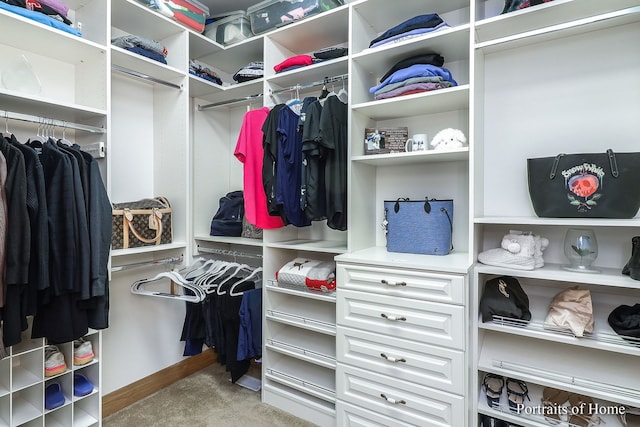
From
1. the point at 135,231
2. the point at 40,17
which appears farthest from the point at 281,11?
the point at 135,231

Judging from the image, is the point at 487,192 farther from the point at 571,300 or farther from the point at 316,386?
the point at 316,386

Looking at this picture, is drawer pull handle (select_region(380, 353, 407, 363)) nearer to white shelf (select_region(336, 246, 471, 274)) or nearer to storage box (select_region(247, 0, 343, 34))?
white shelf (select_region(336, 246, 471, 274))

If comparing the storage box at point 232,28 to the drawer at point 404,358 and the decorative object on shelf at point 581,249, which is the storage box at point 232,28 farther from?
the decorative object on shelf at point 581,249

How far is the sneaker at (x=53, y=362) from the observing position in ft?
5.41

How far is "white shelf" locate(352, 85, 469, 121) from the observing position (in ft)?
5.46

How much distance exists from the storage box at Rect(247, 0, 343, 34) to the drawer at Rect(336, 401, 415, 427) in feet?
7.23

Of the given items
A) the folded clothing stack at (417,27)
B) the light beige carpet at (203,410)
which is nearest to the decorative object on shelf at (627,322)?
the folded clothing stack at (417,27)

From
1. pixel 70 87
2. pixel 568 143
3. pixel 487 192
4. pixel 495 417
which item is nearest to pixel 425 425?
pixel 495 417

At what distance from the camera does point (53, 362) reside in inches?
65.6

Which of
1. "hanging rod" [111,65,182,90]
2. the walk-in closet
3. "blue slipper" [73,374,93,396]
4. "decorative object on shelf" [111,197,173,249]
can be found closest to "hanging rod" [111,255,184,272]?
the walk-in closet

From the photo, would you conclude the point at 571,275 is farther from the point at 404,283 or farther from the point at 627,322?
the point at 404,283

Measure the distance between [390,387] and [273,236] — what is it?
3.74 ft

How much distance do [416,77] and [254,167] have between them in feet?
3.51

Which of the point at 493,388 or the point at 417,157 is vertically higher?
the point at 417,157
